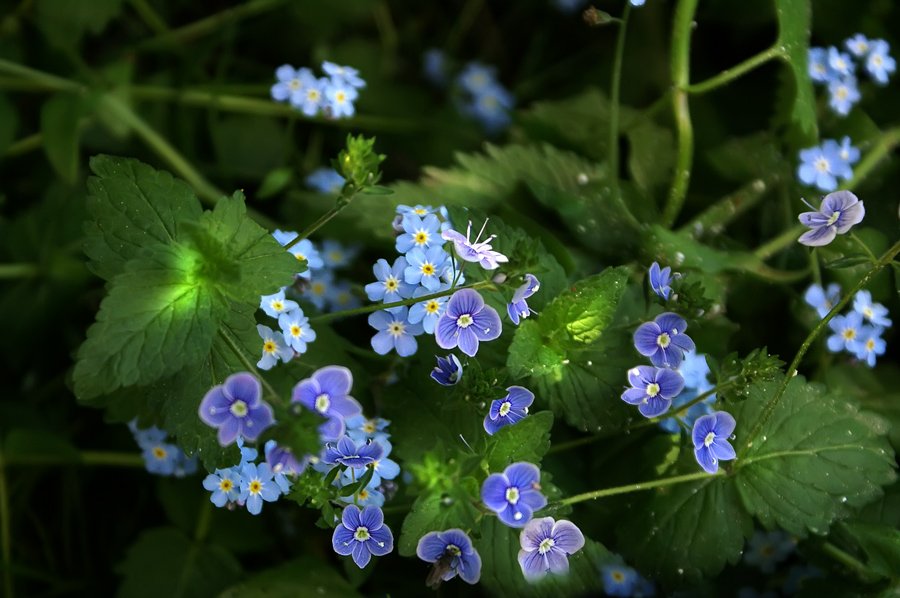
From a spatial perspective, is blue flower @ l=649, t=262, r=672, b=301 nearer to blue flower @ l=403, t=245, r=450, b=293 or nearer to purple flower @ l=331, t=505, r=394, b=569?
blue flower @ l=403, t=245, r=450, b=293

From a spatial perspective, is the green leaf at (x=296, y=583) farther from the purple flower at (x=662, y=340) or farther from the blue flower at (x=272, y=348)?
the purple flower at (x=662, y=340)

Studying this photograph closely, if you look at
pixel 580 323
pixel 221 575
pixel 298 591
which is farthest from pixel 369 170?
pixel 221 575

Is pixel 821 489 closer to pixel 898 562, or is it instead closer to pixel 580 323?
pixel 898 562

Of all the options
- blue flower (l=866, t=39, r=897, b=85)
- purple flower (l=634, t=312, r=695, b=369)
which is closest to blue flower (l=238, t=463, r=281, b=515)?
purple flower (l=634, t=312, r=695, b=369)

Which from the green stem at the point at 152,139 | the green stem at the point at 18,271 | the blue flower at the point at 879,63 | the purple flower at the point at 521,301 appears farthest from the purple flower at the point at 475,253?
the green stem at the point at 18,271

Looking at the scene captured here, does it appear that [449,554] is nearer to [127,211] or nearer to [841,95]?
[127,211]

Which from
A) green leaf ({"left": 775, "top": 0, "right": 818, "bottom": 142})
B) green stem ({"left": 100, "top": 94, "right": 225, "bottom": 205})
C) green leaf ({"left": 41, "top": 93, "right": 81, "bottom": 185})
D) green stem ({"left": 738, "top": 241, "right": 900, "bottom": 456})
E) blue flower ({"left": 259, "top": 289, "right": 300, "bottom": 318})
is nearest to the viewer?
green stem ({"left": 738, "top": 241, "right": 900, "bottom": 456})

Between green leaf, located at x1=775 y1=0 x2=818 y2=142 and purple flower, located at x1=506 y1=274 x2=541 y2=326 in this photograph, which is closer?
purple flower, located at x1=506 y1=274 x2=541 y2=326
